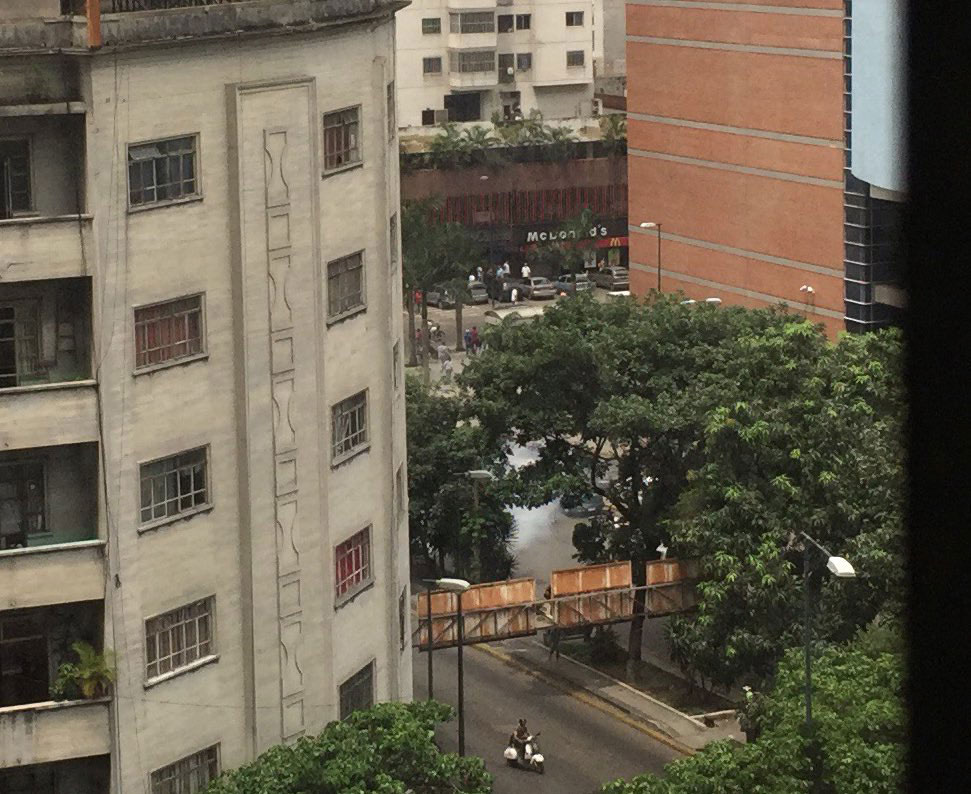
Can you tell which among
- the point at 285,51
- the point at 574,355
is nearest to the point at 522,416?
the point at 574,355

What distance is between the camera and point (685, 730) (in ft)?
186

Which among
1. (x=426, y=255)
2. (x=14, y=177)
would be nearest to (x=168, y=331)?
(x=14, y=177)

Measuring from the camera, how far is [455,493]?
62.9 m

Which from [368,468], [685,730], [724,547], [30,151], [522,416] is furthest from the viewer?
[522,416]

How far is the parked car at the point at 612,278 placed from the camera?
4508 inches

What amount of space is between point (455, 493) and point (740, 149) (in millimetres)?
31047

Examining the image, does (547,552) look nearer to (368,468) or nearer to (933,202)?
(368,468)

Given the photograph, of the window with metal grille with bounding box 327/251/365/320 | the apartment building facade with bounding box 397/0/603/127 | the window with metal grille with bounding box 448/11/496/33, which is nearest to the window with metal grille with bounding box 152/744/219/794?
the window with metal grille with bounding box 327/251/365/320

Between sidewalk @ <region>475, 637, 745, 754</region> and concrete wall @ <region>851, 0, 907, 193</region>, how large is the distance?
3951 cm

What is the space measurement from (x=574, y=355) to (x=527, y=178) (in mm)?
60205

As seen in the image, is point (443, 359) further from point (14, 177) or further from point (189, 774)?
point (14, 177)

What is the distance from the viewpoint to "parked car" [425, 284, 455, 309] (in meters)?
102

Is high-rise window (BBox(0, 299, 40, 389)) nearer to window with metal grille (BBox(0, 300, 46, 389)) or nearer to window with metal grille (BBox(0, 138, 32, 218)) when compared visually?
window with metal grille (BBox(0, 300, 46, 389))

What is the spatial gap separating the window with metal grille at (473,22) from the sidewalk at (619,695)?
68.0 meters
